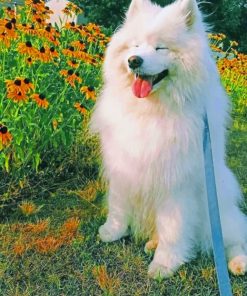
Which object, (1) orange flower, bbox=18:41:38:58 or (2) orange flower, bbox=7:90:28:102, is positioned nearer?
(2) orange flower, bbox=7:90:28:102

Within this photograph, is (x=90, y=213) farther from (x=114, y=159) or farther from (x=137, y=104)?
(x=137, y=104)

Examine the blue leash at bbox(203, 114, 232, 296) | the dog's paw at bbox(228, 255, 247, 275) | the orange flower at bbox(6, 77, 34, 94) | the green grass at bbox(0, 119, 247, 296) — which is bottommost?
the green grass at bbox(0, 119, 247, 296)

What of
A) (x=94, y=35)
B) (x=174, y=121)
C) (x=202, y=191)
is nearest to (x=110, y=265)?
(x=202, y=191)

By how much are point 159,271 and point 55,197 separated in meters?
1.12

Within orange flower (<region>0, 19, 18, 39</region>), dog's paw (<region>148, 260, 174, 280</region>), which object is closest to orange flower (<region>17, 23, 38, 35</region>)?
orange flower (<region>0, 19, 18, 39</region>)

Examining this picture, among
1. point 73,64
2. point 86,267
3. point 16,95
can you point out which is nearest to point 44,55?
point 73,64

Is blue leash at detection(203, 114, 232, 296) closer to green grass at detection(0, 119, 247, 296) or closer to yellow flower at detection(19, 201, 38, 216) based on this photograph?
green grass at detection(0, 119, 247, 296)

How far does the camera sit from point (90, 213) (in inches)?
125

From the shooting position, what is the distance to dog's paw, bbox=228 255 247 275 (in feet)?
8.58

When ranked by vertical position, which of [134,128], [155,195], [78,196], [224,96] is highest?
[224,96]

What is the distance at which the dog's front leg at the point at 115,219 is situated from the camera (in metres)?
2.75

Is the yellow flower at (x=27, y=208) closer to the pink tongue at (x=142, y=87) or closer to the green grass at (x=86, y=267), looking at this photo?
the green grass at (x=86, y=267)

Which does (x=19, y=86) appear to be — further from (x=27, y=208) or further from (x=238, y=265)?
(x=238, y=265)

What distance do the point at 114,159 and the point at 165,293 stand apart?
2.56 ft
